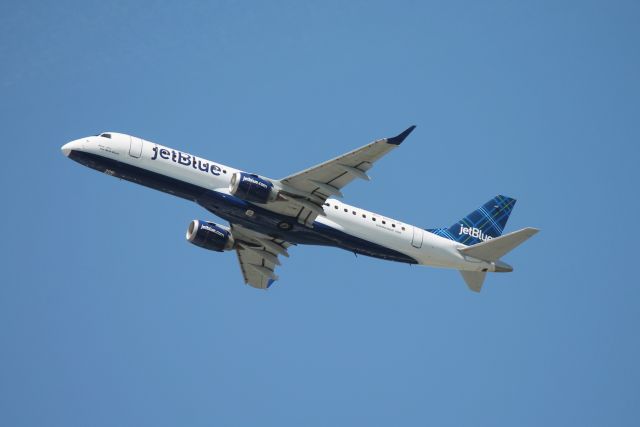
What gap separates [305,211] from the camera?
5656 centimetres

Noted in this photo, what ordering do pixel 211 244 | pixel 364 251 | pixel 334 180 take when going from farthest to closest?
pixel 211 244, pixel 364 251, pixel 334 180

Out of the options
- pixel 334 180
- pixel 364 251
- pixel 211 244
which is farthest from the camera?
pixel 211 244

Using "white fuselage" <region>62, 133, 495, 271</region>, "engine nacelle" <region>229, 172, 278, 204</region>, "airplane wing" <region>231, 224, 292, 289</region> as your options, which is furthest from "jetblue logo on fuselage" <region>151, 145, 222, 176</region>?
"airplane wing" <region>231, 224, 292, 289</region>

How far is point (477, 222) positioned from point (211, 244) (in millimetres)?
18529

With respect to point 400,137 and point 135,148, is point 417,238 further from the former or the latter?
point 135,148

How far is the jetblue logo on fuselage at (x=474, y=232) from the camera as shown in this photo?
208ft

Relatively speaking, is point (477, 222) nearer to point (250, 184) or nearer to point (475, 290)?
point (475, 290)

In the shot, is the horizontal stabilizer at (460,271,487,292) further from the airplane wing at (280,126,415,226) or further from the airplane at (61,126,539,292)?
the airplane wing at (280,126,415,226)

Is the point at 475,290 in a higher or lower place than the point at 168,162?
lower

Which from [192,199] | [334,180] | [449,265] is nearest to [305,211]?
[334,180]

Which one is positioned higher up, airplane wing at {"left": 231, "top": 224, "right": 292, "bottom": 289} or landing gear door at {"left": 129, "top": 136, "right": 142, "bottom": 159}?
landing gear door at {"left": 129, "top": 136, "right": 142, "bottom": 159}

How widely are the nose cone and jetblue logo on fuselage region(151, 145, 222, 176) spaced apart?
4.49 meters

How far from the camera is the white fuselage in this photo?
55250 mm

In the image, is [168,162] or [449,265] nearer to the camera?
[168,162]
